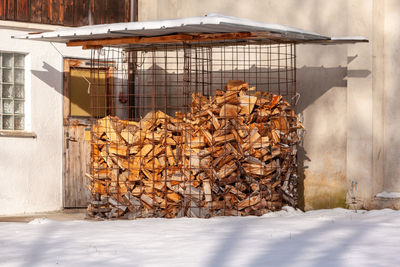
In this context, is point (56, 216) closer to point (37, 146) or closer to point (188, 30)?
point (37, 146)

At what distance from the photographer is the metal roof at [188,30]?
989cm

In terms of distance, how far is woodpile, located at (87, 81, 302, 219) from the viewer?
11.1 meters

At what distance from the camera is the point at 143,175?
11523 mm

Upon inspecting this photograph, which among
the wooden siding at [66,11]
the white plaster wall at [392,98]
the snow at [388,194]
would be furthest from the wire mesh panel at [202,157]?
the wooden siding at [66,11]

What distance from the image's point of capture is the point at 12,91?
12555 mm

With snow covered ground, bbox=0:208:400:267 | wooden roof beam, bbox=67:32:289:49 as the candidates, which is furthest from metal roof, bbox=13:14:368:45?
snow covered ground, bbox=0:208:400:267

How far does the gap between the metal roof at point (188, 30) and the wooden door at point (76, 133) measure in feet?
6.10

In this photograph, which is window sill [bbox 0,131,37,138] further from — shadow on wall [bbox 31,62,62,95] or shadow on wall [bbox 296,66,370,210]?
shadow on wall [bbox 296,66,370,210]

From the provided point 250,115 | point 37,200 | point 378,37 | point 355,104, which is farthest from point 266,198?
point 37,200

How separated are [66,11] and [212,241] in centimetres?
617

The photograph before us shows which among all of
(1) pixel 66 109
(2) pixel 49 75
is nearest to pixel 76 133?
(1) pixel 66 109

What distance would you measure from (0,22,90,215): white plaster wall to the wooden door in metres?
0.12

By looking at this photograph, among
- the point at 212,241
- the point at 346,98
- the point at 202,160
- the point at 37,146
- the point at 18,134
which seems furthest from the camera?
the point at 37,146

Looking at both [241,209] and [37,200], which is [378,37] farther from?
[37,200]
